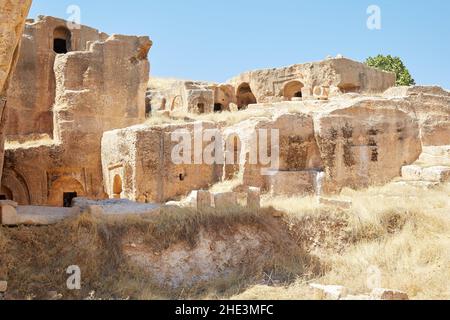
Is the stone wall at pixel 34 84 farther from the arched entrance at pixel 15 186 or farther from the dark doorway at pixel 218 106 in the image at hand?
the dark doorway at pixel 218 106

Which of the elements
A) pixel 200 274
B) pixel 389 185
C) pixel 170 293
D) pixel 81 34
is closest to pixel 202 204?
pixel 200 274

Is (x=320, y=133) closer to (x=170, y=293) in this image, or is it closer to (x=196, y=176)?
(x=196, y=176)

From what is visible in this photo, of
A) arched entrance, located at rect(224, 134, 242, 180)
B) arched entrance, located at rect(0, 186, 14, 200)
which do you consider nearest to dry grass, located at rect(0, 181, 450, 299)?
arched entrance, located at rect(224, 134, 242, 180)

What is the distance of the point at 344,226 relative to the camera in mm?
11328

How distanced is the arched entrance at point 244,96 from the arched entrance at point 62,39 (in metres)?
9.53

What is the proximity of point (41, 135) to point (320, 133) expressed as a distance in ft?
37.2

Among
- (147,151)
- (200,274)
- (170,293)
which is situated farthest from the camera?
(147,151)

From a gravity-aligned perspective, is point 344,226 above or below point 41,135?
below

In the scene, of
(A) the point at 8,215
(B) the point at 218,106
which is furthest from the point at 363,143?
(B) the point at 218,106

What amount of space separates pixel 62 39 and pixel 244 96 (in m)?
10.4

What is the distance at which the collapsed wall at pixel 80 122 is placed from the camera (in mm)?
19484

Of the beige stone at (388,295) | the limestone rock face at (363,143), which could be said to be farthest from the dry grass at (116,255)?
the limestone rock face at (363,143)

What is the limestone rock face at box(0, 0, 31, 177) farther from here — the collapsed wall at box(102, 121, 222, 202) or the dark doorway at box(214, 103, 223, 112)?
the dark doorway at box(214, 103, 223, 112)

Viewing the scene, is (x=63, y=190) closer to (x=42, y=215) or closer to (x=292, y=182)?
(x=292, y=182)
